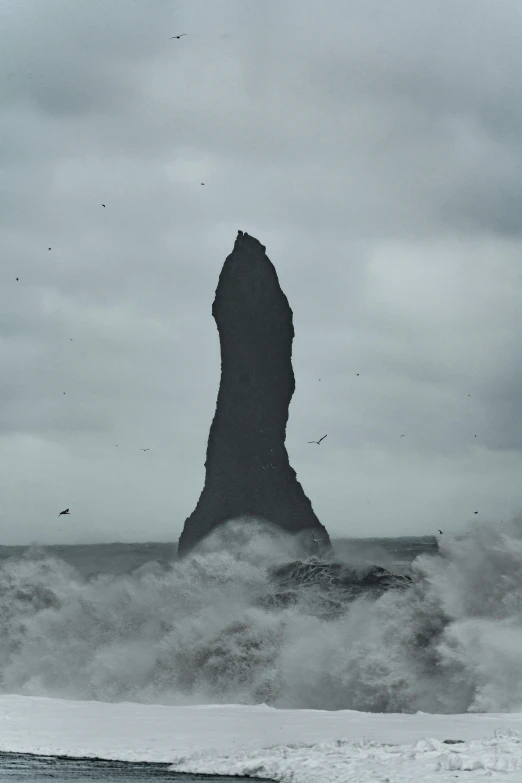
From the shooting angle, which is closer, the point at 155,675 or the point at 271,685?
the point at 271,685

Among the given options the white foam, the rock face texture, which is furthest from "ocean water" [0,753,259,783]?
the rock face texture

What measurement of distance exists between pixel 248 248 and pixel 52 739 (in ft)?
148

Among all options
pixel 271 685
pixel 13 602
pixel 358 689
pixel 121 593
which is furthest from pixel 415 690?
pixel 13 602

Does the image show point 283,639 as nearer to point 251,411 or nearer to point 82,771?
point 82,771

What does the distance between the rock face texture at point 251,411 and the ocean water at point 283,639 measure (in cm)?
2242

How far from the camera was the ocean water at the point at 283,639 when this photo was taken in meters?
17.9

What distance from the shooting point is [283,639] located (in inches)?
859

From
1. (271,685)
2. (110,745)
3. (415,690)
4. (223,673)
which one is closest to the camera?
(110,745)

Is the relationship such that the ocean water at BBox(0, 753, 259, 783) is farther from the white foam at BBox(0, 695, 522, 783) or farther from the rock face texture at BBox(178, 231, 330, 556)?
the rock face texture at BBox(178, 231, 330, 556)

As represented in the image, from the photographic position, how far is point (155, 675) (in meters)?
21.9

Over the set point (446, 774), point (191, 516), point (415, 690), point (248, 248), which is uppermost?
point (248, 248)

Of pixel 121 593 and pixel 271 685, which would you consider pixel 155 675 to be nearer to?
pixel 271 685

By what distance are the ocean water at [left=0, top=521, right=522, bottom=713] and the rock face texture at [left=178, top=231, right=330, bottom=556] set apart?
22419 mm

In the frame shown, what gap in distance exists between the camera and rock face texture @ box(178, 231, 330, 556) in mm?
53406
